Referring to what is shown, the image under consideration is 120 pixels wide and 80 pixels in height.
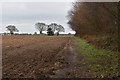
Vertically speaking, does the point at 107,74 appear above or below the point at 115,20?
below

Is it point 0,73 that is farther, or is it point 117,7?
point 117,7

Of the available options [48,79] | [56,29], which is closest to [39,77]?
[48,79]

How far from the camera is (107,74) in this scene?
41.2 ft

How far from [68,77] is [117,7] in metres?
8.69

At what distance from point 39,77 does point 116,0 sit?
9.42m

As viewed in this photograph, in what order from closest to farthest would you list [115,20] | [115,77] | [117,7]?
[115,77], [117,7], [115,20]

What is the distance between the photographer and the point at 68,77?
12266 mm

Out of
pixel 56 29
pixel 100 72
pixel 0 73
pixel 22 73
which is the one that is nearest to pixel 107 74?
pixel 100 72

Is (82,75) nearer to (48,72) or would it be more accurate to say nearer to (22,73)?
(48,72)

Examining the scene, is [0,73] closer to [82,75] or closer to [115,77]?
[82,75]

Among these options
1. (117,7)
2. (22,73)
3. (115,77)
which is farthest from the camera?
(117,7)

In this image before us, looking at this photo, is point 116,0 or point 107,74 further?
point 116,0

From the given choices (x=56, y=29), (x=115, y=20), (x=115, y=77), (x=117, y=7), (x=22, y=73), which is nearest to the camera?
(x=115, y=77)

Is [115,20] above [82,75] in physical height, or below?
above
